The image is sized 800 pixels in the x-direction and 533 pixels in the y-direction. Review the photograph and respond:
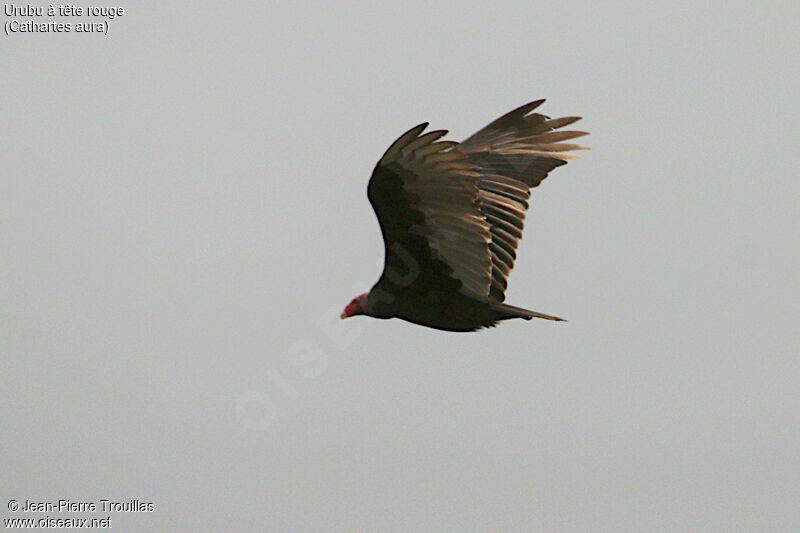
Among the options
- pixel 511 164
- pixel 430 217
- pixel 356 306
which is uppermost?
pixel 511 164

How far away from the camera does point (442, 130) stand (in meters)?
10.3

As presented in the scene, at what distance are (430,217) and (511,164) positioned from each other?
78.2 inches

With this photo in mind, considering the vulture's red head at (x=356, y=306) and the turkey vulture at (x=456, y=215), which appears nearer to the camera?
the turkey vulture at (x=456, y=215)

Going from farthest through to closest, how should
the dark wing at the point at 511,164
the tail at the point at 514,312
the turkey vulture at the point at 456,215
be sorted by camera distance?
the dark wing at the point at 511,164 → the tail at the point at 514,312 → the turkey vulture at the point at 456,215

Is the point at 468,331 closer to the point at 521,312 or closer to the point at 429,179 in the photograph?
the point at 521,312

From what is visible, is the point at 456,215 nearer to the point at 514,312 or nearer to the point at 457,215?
the point at 457,215

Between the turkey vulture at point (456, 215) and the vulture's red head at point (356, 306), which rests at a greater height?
the turkey vulture at point (456, 215)

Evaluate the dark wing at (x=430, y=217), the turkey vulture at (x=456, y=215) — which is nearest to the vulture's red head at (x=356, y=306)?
the turkey vulture at (x=456, y=215)

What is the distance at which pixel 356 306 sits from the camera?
501 inches

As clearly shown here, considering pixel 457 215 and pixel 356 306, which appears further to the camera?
pixel 356 306

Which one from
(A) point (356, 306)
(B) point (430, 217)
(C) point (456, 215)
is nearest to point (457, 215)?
(C) point (456, 215)

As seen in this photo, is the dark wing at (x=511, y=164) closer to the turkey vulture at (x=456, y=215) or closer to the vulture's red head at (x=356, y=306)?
the turkey vulture at (x=456, y=215)

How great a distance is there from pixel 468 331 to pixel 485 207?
4.11 feet

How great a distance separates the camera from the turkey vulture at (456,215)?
10664mm
